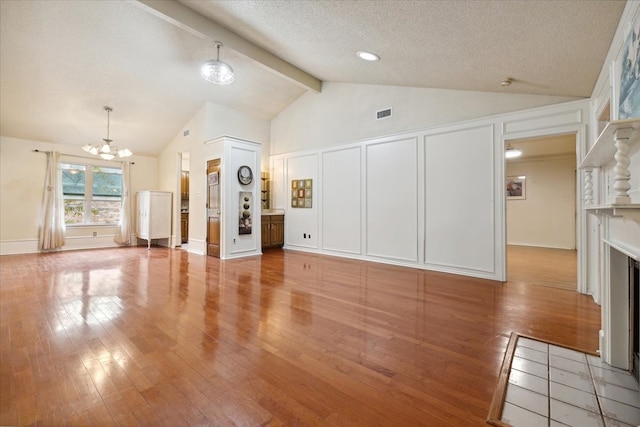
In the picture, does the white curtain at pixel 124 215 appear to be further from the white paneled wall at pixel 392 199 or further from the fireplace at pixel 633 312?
the fireplace at pixel 633 312

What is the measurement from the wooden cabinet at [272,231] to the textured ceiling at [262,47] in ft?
9.41

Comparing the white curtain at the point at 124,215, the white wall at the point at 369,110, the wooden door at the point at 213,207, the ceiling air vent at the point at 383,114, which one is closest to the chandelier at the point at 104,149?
the wooden door at the point at 213,207

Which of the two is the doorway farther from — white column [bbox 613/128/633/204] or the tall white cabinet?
the tall white cabinet

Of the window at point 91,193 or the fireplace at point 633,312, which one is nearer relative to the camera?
the fireplace at point 633,312

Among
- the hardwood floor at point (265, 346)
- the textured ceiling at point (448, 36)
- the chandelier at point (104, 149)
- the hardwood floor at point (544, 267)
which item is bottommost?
the hardwood floor at point (265, 346)

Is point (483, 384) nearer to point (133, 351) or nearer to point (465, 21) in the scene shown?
point (133, 351)

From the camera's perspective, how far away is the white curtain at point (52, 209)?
6.61 m

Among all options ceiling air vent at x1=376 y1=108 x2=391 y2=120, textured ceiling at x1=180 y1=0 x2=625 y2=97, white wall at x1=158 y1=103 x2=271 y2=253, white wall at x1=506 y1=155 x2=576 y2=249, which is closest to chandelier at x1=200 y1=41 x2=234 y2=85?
textured ceiling at x1=180 y1=0 x2=625 y2=97

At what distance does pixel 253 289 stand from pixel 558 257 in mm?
6453

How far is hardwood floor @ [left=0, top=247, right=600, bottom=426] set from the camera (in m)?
1.45

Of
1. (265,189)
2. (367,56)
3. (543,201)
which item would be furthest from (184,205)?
(543,201)

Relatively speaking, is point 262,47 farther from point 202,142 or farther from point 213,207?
point 213,207

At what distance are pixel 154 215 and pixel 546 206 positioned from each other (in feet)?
34.6

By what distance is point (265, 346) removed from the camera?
83.7 inches
